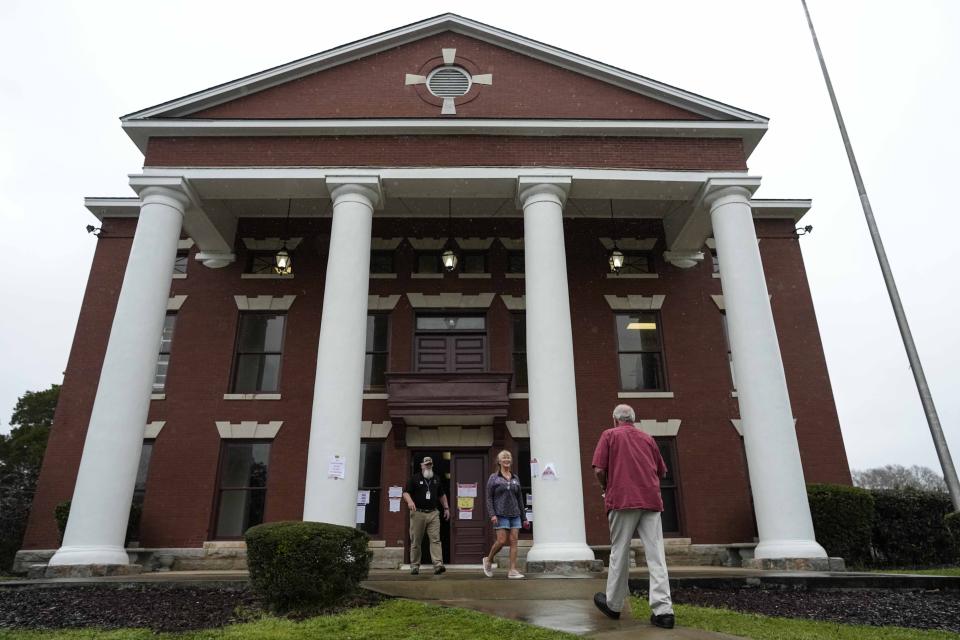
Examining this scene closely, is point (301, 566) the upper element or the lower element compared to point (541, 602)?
upper

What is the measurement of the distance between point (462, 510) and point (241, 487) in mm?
5663

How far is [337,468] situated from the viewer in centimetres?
1234

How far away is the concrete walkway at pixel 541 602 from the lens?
5633 millimetres

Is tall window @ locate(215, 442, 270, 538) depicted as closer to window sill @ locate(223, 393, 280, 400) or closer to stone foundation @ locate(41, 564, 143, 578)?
window sill @ locate(223, 393, 280, 400)

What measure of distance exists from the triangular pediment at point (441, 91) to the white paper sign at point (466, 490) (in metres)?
9.17

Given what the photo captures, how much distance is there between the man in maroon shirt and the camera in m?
6.31

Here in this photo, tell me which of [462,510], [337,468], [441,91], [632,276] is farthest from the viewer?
[632,276]

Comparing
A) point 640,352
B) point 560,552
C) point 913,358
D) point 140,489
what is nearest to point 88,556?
point 140,489

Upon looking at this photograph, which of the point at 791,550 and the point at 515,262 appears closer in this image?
the point at 791,550

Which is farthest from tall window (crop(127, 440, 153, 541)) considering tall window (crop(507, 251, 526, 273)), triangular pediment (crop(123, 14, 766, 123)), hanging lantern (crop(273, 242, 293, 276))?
tall window (crop(507, 251, 526, 273))

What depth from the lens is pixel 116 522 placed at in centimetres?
1248

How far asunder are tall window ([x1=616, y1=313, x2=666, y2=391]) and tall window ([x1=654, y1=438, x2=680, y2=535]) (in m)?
1.59

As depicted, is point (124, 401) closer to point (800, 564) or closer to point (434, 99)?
point (434, 99)

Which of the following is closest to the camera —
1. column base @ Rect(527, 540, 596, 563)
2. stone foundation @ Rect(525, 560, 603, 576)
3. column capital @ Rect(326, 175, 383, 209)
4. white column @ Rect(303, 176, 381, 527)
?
stone foundation @ Rect(525, 560, 603, 576)
